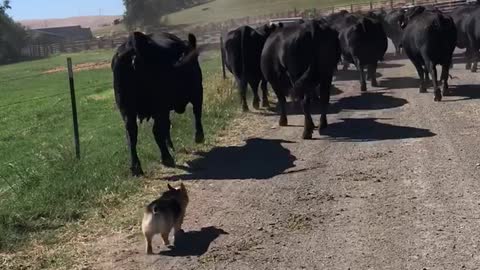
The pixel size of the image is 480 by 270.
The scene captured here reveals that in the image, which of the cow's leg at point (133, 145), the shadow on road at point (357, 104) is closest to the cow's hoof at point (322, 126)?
the shadow on road at point (357, 104)

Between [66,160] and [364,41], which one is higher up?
[364,41]

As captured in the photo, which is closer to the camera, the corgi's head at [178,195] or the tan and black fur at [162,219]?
the tan and black fur at [162,219]

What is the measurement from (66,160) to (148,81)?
1.70 metres

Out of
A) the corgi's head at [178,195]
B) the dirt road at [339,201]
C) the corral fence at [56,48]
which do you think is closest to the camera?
the dirt road at [339,201]

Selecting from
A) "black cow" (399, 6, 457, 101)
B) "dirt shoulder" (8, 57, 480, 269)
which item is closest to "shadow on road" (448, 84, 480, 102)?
"black cow" (399, 6, 457, 101)

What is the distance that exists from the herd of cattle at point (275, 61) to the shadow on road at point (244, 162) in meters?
0.57

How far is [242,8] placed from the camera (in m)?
90.6

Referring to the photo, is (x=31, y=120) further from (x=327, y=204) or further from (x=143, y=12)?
(x=143, y=12)

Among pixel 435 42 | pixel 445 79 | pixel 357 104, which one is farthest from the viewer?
pixel 357 104

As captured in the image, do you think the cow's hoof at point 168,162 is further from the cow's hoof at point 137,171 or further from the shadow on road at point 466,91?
the shadow on road at point 466,91

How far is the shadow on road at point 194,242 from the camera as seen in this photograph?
6988mm

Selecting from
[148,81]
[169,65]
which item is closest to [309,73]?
[169,65]

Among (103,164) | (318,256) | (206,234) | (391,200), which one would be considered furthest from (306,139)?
(318,256)

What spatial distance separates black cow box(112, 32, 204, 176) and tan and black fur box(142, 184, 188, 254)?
→ 3.05 meters
